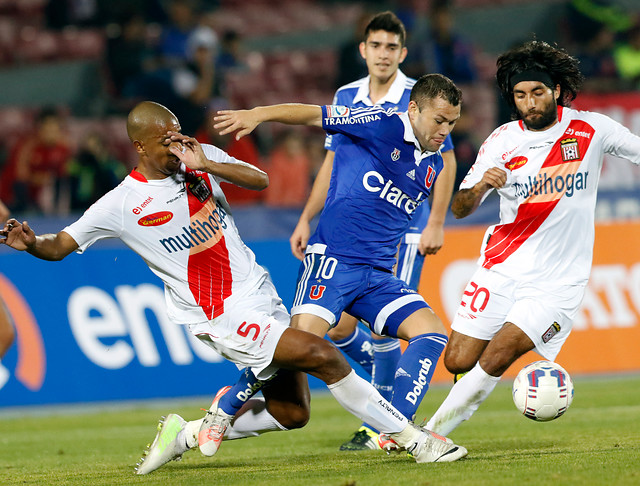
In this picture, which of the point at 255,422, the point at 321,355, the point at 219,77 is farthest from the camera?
the point at 219,77

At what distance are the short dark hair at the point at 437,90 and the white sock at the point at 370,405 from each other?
73.5 inches

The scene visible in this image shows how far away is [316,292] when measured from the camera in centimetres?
670

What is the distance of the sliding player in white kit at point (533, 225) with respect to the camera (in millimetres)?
6594

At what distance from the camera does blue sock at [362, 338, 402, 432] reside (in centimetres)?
777

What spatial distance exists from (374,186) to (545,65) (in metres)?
1.42

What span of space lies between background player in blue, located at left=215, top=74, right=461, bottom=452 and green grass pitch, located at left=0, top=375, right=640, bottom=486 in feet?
2.65

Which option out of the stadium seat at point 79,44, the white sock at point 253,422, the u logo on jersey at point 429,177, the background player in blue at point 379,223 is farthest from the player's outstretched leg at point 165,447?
the stadium seat at point 79,44

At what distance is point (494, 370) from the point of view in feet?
21.5

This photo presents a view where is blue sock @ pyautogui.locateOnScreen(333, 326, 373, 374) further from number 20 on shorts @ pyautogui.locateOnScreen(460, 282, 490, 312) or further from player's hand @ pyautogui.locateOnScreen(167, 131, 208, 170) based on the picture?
player's hand @ pyautogui.locateOnScreen(167, 131, 208, 170)

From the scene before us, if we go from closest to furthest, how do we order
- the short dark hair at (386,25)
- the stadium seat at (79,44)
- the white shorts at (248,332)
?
1. the white shorts at (248,332)
2. the short dark hair at (386,25)
3. the stadium seat at (79,44)

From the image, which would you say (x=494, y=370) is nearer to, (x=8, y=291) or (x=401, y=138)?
(x=401, y=138)

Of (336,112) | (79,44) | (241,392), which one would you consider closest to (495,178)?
(336,112)

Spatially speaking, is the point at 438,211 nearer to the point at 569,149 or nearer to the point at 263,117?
the point at 569,149

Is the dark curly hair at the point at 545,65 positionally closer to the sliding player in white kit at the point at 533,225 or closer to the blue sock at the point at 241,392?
the sliding player in white kit at the point at 533,225
